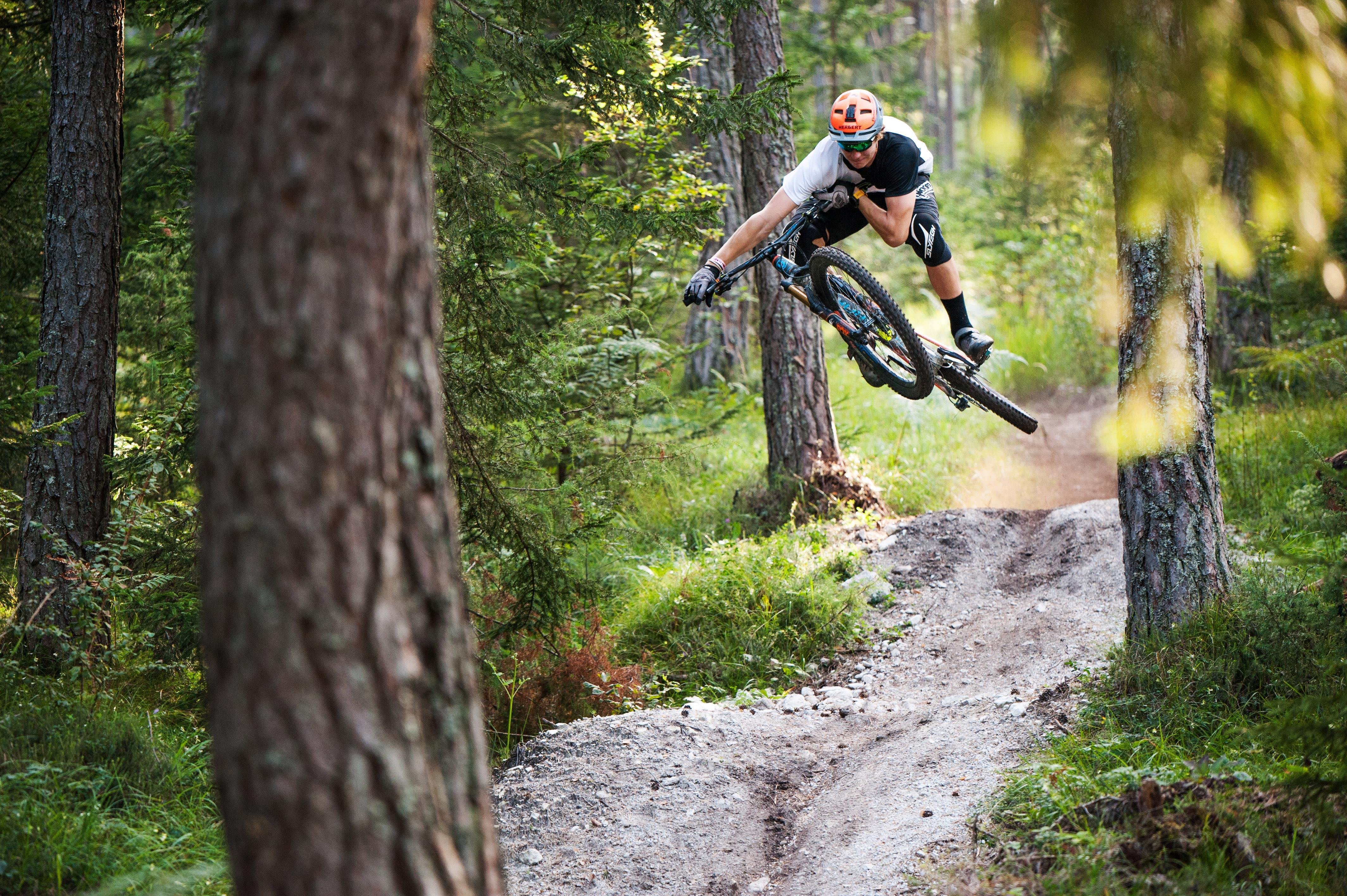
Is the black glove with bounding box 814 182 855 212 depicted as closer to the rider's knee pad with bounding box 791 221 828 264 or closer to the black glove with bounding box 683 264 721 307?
the rider's knee pad with bounding box 791 221 828 264

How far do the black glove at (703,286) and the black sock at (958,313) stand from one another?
1.73 metres

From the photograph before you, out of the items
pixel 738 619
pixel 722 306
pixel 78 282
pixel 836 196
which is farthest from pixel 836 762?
pixel 722 306

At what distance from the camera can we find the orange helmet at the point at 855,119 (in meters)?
5.43

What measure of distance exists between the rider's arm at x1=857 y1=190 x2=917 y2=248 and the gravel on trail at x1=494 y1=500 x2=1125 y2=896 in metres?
2.94

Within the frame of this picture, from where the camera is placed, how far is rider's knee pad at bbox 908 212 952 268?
5953 mm

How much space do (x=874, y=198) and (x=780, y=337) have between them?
277 cm

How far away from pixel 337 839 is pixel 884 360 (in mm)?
5207

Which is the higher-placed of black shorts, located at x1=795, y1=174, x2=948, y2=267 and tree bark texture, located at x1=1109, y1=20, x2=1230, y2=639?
black shorts, located at x1=795, y1=174, x2=948, y2=267

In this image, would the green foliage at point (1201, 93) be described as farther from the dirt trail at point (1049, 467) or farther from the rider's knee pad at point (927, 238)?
the dirt trail at point (1049, 467)

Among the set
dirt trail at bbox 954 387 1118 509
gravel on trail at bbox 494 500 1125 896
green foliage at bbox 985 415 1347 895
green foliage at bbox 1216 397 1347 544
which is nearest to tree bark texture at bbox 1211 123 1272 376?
green foliage at bbox 1216 397 1347 544

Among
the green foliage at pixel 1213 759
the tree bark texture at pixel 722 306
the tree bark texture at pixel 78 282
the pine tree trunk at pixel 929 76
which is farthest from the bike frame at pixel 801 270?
the pine tree trunk at pixel 929 76

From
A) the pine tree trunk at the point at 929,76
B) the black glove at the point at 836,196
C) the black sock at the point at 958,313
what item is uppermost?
the pine tree trunk at the point at 929,76

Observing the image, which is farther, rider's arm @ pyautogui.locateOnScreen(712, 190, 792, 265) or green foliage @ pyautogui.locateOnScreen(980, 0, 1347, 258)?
rider's arm @ pyautogui.locateOnScreen(712, 190, 792, 265)

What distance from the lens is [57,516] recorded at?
5.45m
